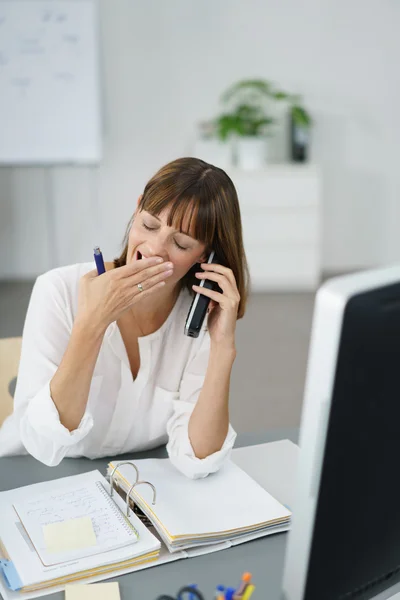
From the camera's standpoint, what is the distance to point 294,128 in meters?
5.30

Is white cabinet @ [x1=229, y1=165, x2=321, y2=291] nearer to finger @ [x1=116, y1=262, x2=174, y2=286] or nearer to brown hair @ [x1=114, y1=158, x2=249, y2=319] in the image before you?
brown hair @ [x1=114, y1=158, x2=249, y2=319]

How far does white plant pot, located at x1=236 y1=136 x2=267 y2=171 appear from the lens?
5086 mm

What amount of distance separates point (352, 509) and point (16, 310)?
423 centimetres

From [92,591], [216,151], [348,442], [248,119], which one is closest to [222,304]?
[92,591]

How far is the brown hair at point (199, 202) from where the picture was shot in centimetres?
132

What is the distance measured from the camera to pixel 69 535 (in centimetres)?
101

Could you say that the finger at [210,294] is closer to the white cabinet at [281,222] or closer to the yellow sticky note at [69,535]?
the yellow sticky note at [69,535]

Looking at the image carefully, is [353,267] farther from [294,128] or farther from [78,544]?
[78,544]

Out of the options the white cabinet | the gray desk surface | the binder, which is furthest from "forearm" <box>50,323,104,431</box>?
the white cabinet

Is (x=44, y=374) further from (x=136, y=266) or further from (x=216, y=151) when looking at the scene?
(x=216, y=151)

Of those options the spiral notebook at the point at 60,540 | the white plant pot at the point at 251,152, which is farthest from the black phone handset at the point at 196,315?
the white plant pot at the point at 251,152

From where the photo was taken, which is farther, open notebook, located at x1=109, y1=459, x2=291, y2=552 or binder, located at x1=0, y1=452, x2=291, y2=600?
open notebook, located at x1=109, y1=459, x2=291, y2=552

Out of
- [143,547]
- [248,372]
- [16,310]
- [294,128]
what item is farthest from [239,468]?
[294,128]

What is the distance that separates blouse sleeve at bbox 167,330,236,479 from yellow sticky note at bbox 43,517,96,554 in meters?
0.24
